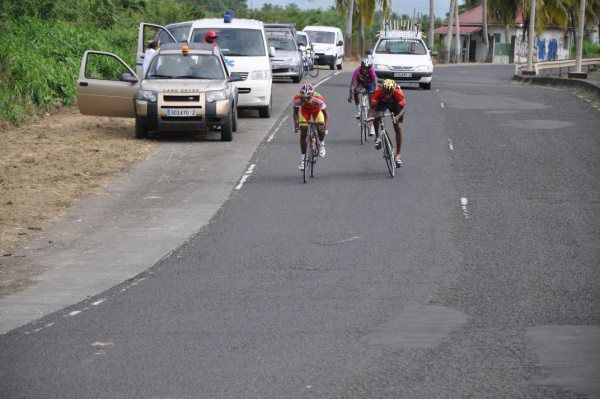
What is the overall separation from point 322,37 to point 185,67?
3341 centimetres

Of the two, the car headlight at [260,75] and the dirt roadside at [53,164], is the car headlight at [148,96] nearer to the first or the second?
the dirt roadside at [53,164]

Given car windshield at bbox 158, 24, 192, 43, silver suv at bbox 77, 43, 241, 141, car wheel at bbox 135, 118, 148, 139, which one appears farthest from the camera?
car windshield at bbox 158, 24, 192, 43

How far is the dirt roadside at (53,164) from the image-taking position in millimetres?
14406

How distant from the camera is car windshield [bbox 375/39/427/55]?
3772 centimetres

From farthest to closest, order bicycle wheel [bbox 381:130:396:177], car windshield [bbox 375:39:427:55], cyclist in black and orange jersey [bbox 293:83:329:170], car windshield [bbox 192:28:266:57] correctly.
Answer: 1. car windshield [bbox 375:39:427:55]
2. car windshield [bbox 192:28:266:57]
3. bicycle wheel [bbox 381:130:396:177]
4. cyclist in black and orange jersey [bbox 293:83:329:170]

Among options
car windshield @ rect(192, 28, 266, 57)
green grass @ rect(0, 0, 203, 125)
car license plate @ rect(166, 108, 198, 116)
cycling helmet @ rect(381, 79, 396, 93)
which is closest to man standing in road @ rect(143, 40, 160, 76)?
car license plate @ rect(166, 108, 198, 116)

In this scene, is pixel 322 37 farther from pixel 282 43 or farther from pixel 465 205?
pixel 465 205

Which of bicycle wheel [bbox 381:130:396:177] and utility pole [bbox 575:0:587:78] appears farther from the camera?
utility pole [bbox 575:0:587:78]

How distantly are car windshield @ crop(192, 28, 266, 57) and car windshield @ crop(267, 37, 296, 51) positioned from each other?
11.9m

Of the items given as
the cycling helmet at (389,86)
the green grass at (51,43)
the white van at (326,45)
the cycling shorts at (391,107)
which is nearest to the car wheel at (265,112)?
the green grass at (51,43)

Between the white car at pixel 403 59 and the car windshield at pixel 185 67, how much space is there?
14051 mm

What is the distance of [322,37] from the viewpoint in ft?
182

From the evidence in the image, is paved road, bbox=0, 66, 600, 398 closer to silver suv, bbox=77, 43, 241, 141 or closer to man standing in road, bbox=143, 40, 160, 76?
silver suv, bbox=77, 43, 241, 141

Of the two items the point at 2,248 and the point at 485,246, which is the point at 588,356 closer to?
the point at 485,246
